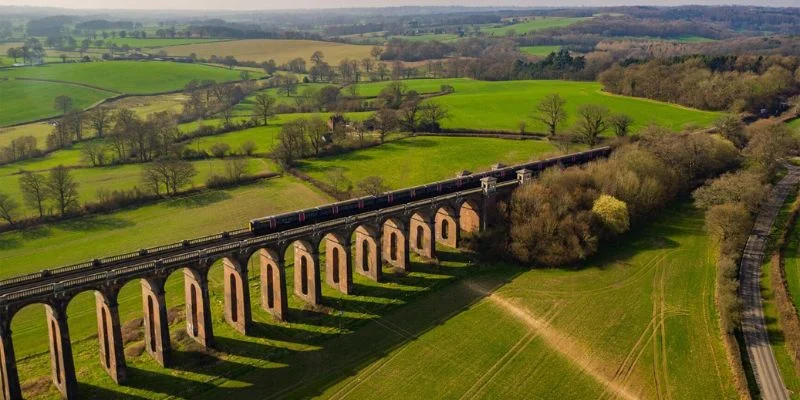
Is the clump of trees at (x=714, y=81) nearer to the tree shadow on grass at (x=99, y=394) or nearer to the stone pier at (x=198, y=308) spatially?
the stone pier at (x=198, y=308)

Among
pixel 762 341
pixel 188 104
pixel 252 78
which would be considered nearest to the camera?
pixel 762 341

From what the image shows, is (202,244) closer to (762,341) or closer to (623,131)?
(762,341)

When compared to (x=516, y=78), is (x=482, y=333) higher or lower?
lower

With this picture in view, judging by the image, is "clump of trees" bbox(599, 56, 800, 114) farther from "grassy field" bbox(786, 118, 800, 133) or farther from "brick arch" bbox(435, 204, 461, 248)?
"brick arch" bbox(435, 204, 461, 248)

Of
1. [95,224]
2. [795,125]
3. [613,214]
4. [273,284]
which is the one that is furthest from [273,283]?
[795,125]

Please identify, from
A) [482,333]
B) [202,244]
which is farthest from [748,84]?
[202,244]

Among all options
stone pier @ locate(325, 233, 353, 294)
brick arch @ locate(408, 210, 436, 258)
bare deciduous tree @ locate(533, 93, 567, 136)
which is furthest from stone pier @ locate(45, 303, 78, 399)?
bare deciduous tree @ locate(533, 93, 567, 136)
